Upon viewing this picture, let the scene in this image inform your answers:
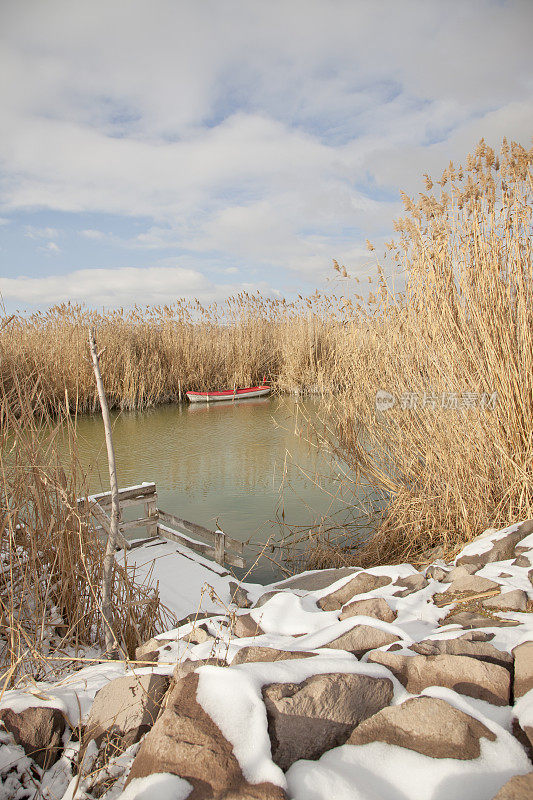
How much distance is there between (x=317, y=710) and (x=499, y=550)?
1.66m

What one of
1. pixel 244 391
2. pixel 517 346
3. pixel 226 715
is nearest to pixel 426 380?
pixel 517 346

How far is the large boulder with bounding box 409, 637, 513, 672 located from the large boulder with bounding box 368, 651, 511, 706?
0.06 meters

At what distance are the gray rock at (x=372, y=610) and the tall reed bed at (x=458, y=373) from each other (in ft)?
4.24

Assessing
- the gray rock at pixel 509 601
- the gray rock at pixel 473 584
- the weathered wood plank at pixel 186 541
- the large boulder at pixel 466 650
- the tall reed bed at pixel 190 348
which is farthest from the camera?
the tall reed bed at pixel 190 348

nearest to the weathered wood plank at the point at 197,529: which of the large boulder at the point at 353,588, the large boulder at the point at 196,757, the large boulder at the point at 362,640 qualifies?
the large boulder at the point at 353,588

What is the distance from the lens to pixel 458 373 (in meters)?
3.17

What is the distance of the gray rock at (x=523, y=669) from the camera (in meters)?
1.16

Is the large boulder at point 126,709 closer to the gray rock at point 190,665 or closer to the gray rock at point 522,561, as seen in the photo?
the gray rock at point 190,665

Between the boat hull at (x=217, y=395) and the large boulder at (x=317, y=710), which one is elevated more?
the boat hull at (x=217, y=395)

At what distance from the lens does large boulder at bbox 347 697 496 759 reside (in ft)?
3.20

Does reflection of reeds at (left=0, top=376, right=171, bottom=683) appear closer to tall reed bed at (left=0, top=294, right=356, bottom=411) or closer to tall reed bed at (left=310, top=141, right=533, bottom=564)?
tall reed bed at (left=310, top=141, right=533, bottom=564)

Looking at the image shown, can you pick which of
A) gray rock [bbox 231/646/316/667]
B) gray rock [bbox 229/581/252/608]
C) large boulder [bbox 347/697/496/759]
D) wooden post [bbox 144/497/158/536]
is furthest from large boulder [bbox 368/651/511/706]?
wooden post [bbox 144/497/158/536]

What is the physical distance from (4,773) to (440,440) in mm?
2759

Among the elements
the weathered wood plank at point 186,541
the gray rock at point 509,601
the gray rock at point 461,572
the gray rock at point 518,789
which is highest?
the gray rock at point 518,789
